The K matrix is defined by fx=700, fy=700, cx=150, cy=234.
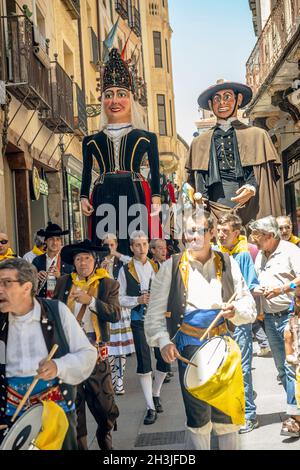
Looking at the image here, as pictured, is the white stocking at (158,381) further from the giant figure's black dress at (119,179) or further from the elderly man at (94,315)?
the elderly man at (94,315)

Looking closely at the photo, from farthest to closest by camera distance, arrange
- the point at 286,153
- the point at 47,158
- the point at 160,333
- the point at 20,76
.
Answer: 1. the point at 286,153
2. the point at 47,158
3. the point at 20,76
4. the point at 160,333

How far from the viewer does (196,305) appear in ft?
14.0

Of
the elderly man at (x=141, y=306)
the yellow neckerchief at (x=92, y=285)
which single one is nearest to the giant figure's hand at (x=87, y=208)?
the elderly man at (x=141, y=306)

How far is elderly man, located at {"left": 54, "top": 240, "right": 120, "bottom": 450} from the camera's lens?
189 inches

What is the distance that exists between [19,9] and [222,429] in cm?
1082

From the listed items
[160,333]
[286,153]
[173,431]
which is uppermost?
[286,153]

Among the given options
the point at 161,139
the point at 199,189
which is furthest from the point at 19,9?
the point at 161,139

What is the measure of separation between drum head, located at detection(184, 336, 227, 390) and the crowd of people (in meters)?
0.15

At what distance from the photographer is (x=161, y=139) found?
3559 cm

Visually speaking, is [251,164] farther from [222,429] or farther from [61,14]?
[61,14]

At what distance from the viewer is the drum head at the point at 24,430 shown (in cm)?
312

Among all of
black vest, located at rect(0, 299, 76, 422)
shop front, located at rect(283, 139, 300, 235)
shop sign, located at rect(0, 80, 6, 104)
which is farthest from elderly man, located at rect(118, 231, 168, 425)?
shop front, located at rect(283, 139, 300, 235)

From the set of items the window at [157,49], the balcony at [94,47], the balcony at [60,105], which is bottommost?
the balcony at [60,105]

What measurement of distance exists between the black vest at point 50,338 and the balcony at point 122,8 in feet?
79.0
